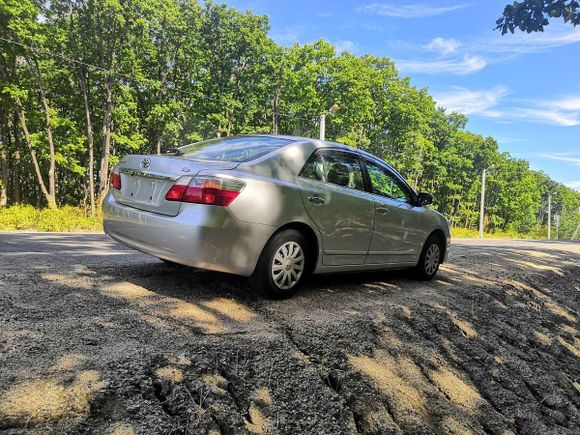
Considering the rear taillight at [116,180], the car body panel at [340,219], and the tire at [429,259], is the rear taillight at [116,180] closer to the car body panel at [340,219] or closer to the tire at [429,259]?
the car body panel at [340,219]

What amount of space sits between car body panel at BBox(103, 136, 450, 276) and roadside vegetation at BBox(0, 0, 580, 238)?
1113 cm

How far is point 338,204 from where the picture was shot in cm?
433

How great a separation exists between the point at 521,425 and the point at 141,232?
3.38 metres

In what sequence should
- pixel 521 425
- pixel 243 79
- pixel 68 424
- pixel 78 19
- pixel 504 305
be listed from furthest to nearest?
pixel 243 79, pixel 78 19, pixel 504 305, pixel 521 425, pixel 68 424

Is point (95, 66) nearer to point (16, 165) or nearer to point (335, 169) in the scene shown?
point (16, 165)

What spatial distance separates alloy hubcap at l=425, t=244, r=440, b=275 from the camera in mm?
5844

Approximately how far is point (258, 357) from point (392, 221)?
291cm

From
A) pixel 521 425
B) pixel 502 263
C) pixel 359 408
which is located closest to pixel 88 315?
pixel 359 408

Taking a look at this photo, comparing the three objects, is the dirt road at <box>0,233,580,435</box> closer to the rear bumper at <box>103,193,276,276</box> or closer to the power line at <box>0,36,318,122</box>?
the rear bumper at <box>103,193,276,276</box>

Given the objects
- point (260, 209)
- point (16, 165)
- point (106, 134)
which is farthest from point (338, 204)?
point (16, 165)

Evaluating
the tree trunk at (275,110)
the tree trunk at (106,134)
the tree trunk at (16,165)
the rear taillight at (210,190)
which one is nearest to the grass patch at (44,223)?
the tree trunk at (106,134)

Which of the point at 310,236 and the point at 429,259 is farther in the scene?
the point at 429,259

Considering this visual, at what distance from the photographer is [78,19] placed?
2344 cm

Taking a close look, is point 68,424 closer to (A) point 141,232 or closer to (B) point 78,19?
(A) point 141,232
